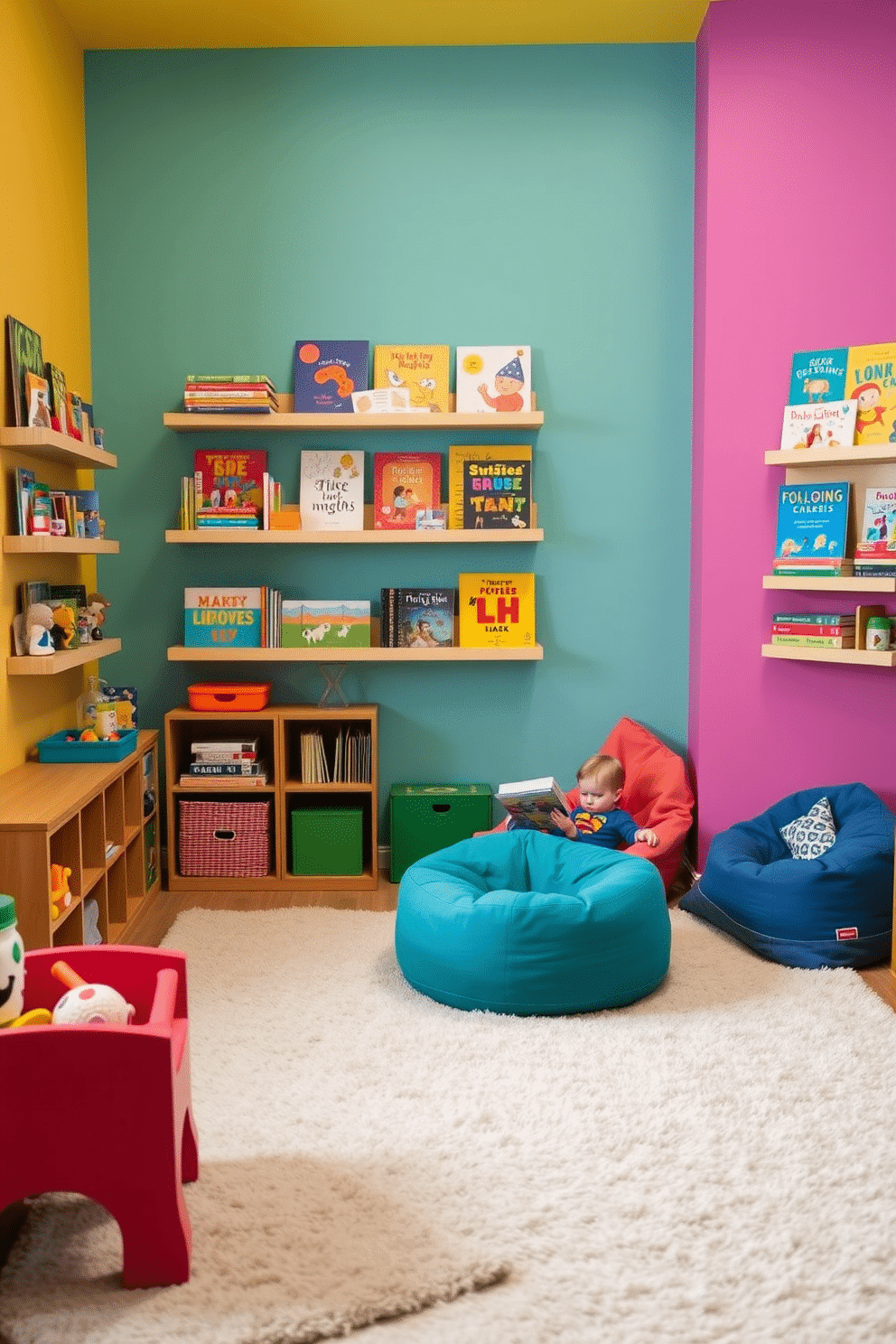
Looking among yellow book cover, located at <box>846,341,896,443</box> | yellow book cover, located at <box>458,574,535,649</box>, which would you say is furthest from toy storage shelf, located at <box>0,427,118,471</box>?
yellow book cover, located at <box>846,341,896,443</box>

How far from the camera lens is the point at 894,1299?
1860mm

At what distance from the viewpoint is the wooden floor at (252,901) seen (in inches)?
152

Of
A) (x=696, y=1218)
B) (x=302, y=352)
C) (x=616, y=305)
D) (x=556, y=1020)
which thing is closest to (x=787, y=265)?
(x=616, y=305)

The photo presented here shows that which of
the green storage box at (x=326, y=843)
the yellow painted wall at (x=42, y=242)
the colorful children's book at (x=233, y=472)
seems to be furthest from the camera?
the colorful children's book at (x=233, y=472)

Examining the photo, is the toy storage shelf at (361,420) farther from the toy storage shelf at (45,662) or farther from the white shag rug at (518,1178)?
the white shag rug at (518,1178)

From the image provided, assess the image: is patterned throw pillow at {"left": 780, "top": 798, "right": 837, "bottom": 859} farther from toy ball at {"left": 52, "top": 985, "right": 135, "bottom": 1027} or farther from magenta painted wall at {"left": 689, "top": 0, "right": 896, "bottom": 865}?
toy ball at {"left": 52, "top": 985, "right": 135, "bottom": 1027}

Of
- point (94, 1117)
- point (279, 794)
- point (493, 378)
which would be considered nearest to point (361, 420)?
point (493, 378)

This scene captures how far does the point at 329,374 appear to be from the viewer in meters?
4.31

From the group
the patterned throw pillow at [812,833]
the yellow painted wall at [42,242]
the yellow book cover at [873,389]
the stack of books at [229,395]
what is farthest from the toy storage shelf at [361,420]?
the patterned throw pillow at [812,833]

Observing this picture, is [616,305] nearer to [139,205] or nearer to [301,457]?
[301,457]

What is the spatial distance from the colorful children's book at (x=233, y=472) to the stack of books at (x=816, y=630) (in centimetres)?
195

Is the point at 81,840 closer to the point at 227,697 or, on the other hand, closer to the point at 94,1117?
the point at 227,697

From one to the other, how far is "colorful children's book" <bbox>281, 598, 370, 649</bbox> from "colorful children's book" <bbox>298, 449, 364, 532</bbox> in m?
0.29

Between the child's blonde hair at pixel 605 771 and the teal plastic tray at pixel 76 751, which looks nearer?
the teal plastic tray at pixel 76 751
